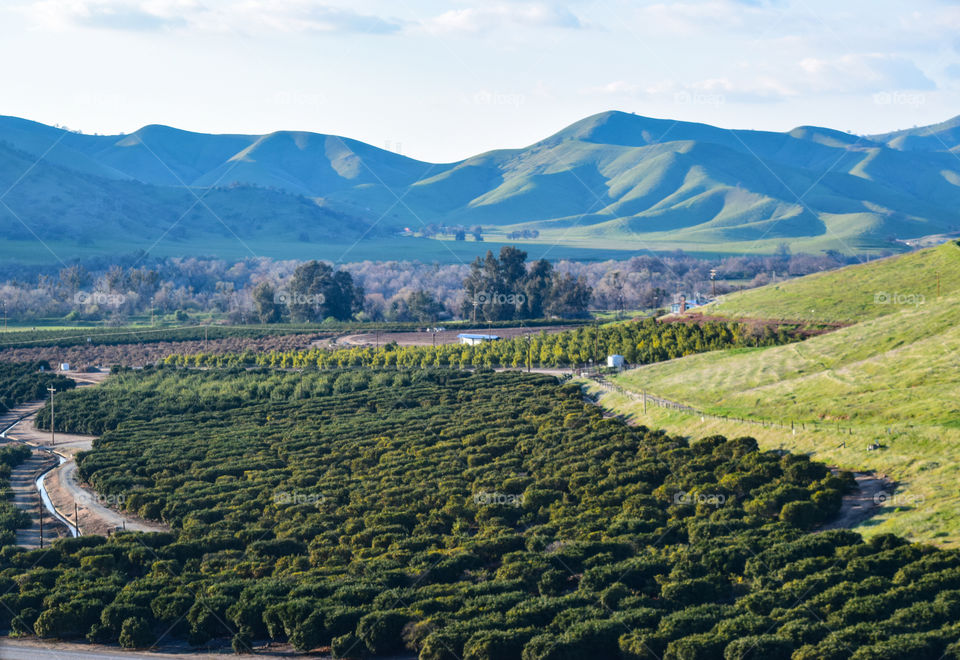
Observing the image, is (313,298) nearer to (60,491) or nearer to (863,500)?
(60,491)

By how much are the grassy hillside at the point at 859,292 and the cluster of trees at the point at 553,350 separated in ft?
16.3

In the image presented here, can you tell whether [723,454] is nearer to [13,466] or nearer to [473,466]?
[473,466]

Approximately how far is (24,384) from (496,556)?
2879 inches

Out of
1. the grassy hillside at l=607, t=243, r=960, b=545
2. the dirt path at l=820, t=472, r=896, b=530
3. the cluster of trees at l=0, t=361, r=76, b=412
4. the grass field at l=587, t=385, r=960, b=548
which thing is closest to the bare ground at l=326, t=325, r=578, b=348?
the cluster of trees at l=0, t=361, r=76, b=412

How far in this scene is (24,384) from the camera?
9656cm

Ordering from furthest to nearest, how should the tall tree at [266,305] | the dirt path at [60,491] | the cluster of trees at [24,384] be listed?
1. the tall tree at [266,305]
2. the cluster of trees at [24,384]
3. the dirt path at [60,491]

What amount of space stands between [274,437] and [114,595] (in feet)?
105

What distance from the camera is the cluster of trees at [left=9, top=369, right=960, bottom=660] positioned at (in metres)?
29.0

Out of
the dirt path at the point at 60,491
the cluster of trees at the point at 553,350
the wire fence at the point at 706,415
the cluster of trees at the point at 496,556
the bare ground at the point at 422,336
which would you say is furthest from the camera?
the bare ground at the point at 422,336

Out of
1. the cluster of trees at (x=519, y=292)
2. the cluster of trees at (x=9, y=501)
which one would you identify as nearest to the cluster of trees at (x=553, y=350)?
the cluster of trees at (x=519, y=292)

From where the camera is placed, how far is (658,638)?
28.4 metres

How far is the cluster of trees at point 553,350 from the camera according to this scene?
8119 cm

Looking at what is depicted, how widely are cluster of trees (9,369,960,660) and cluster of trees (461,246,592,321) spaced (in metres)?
69.2

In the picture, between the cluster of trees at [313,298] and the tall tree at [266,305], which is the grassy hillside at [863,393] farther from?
the tall tree at [266,305]
